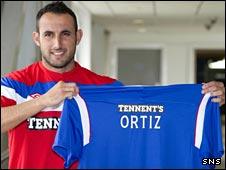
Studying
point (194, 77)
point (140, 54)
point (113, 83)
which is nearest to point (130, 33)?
point (140, 54)

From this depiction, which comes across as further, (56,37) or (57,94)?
(56,37)

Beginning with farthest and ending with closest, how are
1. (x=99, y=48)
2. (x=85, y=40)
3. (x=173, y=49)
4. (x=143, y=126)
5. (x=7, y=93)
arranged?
(x=173, y=49)
(x=99, y=48)
(x=85, y=40)
(x=143, y=126)
(x=7, y=93)

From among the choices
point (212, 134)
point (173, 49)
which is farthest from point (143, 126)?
point (173, 49)

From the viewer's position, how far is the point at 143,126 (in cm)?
197

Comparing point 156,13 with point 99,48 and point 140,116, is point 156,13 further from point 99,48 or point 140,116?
point 140,116

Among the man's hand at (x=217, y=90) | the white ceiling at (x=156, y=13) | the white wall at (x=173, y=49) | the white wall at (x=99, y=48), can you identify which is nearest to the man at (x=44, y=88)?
the man's hand at (x=217, y=90)

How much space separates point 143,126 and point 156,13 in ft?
20.8

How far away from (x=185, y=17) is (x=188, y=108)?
6.71 metres

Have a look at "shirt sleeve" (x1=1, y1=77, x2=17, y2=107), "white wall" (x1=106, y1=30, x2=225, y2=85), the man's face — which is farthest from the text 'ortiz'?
"white wall" (x1=106, y1=30, x2=225, y2=85)

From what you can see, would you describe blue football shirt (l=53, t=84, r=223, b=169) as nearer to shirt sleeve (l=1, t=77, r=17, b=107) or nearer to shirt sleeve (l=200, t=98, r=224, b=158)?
shirt sleeve (l=200, t=98, r=224, b=158)

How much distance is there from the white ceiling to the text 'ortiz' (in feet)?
17.0

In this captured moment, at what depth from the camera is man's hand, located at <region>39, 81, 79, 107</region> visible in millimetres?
1704

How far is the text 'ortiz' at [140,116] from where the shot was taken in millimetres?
1964

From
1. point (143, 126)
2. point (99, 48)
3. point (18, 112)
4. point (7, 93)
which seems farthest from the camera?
point (99, 48)
